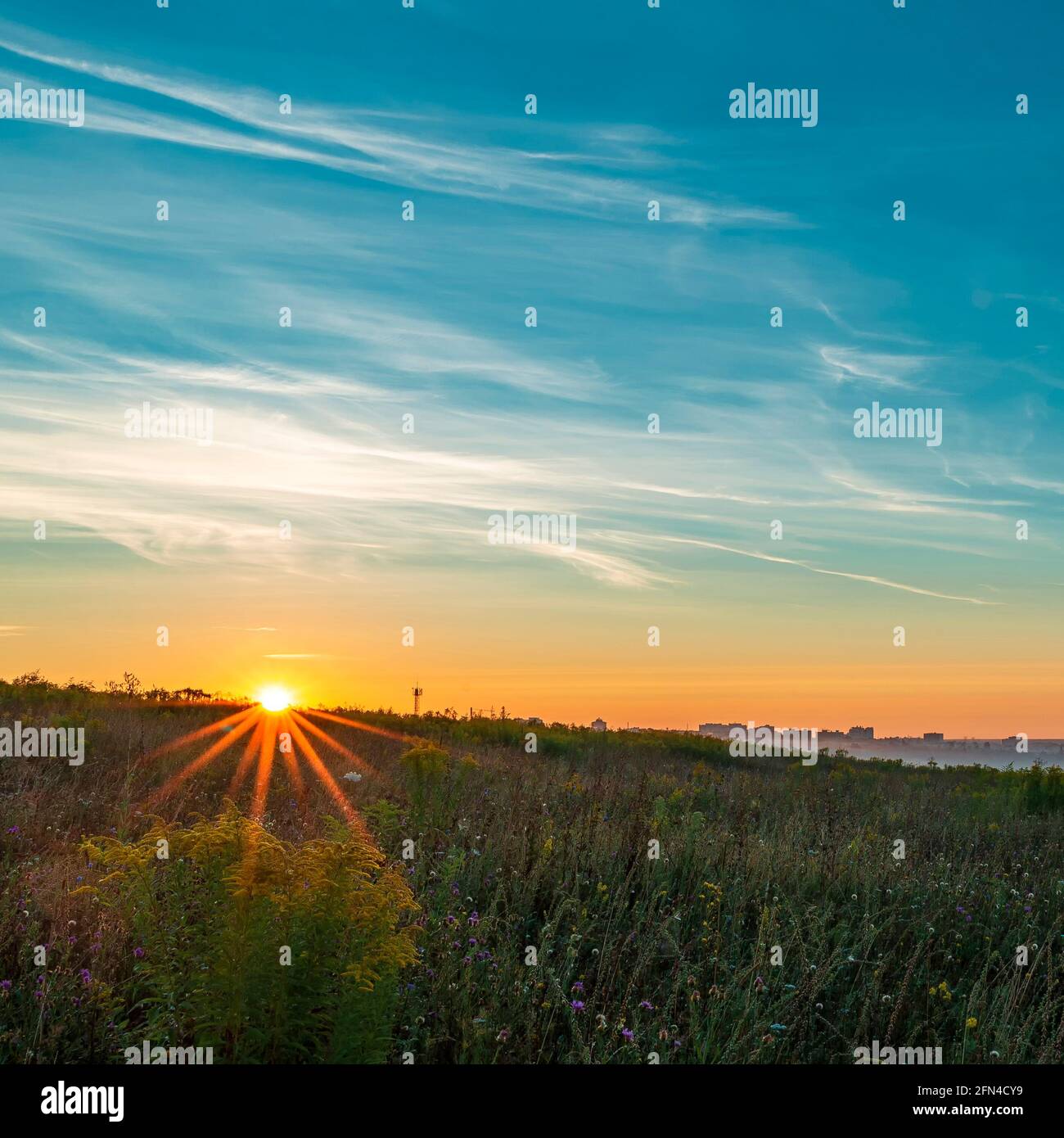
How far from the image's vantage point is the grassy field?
14.2 ft

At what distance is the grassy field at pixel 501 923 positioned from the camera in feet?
14.2

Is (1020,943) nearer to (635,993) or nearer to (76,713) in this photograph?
(635,993)

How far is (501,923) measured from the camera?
7.37 m

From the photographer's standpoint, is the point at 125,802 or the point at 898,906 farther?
the point at 125,802

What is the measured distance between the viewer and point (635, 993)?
6.52m

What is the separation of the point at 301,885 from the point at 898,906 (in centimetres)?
615
